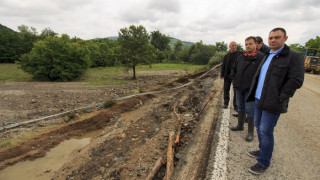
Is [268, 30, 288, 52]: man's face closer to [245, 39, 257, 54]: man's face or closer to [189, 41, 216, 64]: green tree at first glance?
[245, 39, 257, 54]: man's face

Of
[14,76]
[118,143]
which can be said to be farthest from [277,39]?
[14,76]

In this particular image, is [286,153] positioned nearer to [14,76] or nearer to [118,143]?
[118,143]

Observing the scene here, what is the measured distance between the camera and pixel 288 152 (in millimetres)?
3121

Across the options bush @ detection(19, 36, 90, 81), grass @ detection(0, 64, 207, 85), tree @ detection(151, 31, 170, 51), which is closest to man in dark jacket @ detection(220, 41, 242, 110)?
grass @ detection(0, 64, 207, 85)

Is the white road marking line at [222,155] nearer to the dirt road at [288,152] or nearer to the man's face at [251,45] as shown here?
the dirt road at [288,152]

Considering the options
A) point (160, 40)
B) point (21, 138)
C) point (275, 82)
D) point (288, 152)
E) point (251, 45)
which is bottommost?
point (21, 138)

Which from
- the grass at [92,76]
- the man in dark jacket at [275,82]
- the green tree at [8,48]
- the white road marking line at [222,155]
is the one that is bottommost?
the grass at [92,76]

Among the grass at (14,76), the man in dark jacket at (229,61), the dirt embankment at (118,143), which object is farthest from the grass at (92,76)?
the man in dark jacket at (229,61)

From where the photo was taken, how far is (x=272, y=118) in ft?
7.79

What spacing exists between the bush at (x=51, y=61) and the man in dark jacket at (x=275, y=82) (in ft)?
62.4

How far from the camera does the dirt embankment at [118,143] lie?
3.05m

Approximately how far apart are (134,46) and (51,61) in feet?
29.1

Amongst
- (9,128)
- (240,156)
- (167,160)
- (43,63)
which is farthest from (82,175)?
(43,63)

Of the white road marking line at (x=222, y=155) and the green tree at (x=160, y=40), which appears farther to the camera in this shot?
the green tree at (x=160, y=40)
